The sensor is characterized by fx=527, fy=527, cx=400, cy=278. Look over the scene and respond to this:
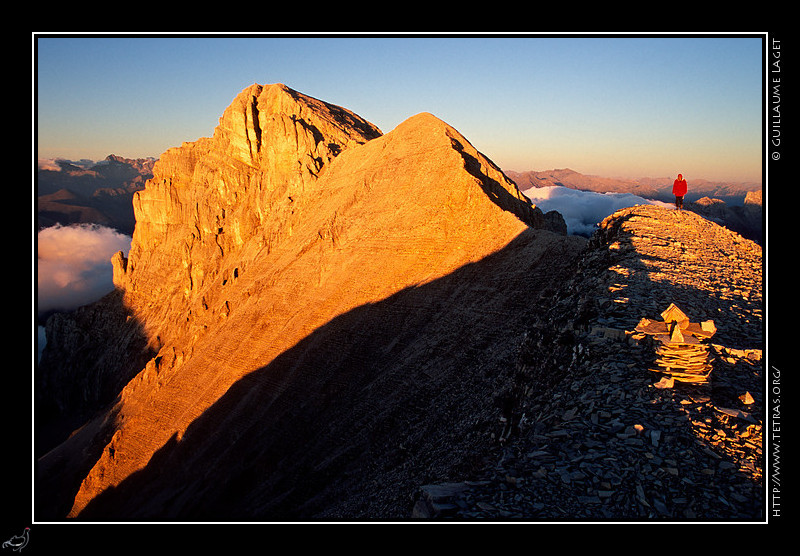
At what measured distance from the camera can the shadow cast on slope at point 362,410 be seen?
1731cm

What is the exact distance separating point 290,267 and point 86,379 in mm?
41072

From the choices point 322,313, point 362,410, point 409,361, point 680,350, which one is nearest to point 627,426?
point 680,350

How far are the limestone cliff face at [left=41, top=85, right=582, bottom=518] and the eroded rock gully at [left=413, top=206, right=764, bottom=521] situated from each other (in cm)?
825

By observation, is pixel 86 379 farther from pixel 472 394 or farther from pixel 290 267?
pixel 472 394

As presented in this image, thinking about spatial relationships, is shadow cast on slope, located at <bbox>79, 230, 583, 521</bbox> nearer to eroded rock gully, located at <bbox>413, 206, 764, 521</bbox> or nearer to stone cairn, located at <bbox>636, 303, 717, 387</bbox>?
eroded rock gully, located at <bbox>413, 206, 764, 521</bbox>

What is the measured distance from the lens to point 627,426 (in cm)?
761

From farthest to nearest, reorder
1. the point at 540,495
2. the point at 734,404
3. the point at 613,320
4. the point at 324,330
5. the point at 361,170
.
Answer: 1. the point at 361,170
2. the point at 324,330
3. the point at 613,320
4. the point at 734,404
5. the point at 540,495

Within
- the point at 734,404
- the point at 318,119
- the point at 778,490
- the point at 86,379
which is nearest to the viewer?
the point at 778,490

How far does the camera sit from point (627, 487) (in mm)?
6570

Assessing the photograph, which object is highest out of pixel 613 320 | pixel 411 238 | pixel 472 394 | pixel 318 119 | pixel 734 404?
pixel 318 119

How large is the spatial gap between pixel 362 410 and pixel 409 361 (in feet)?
9.66

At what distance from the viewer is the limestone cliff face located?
23.3 metres

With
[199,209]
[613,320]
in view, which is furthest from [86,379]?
[613,320]

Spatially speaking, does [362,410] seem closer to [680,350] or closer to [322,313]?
[322,313]
